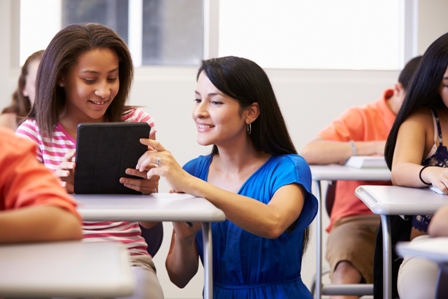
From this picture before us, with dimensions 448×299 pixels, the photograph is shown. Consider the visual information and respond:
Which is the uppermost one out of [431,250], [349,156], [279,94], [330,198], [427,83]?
[427,83]

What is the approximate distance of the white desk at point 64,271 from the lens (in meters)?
0.97

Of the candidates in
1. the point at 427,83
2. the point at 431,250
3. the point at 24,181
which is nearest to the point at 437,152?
the point at 427,83

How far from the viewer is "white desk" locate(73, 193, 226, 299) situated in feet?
5.60

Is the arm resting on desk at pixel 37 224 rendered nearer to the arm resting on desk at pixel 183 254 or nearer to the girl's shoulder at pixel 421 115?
the arm resting on desk at pixel 183 254

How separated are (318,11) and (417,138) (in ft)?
7.11

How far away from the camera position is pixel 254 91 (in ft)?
7.23

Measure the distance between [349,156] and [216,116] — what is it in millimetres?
1211

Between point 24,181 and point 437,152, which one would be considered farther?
point 437,152

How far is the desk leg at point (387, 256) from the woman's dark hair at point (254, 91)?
0.40 meters

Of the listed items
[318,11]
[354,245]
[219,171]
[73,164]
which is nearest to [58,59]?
[73,164]

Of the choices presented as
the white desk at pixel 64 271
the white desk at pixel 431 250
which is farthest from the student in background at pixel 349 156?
the white desk at pixel 64 271

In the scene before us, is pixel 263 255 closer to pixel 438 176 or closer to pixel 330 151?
pixel 438 176

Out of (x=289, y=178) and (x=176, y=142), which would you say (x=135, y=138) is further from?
(x=176, y=142)

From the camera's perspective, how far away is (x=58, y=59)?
222 centimetres
